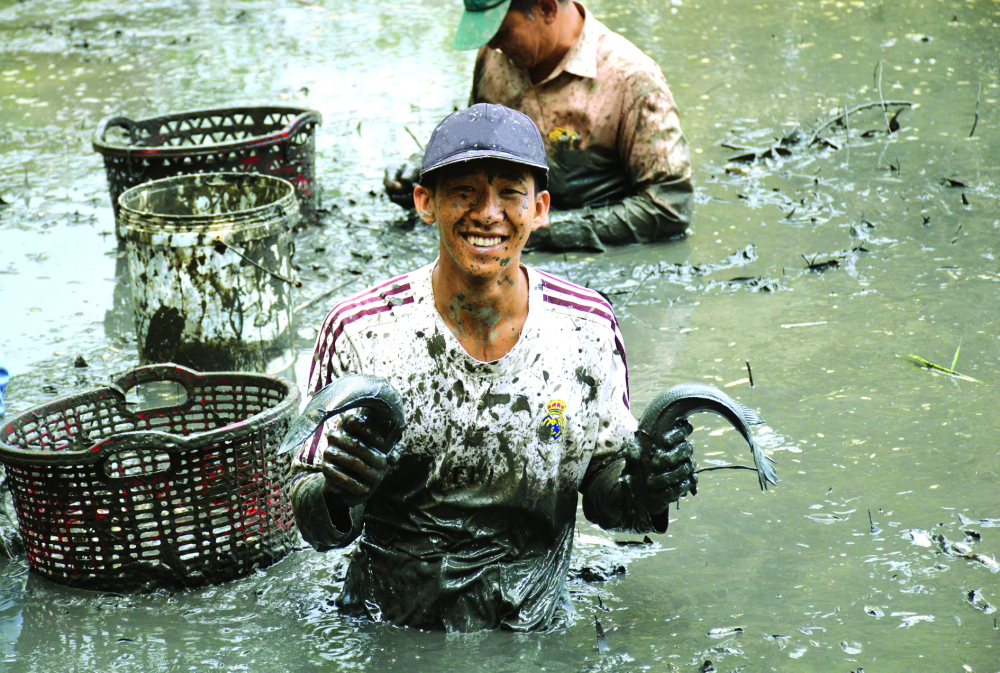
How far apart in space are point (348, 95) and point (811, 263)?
482 cm

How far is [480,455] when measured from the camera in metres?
3.20

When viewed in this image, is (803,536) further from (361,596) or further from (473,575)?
(361,596)

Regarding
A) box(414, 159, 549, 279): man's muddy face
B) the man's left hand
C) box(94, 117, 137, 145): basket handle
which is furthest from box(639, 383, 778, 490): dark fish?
box(94, 117, 137, 145): basket handle

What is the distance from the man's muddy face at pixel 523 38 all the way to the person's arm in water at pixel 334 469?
295cm

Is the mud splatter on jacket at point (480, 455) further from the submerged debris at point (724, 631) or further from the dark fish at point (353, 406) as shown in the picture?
the submerged debris at point (724, 631)

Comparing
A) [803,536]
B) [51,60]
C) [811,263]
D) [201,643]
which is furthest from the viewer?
[51,60]

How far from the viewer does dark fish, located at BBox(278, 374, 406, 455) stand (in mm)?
2734

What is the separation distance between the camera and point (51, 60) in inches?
419

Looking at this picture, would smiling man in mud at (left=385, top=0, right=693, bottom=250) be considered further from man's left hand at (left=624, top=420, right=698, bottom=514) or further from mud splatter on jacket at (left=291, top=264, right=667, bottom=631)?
man's left hand at (left=624, top=420, right=698, bottom=514)

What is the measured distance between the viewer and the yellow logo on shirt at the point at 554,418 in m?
3.19

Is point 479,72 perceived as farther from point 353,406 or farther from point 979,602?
point 979,602

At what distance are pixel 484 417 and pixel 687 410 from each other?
565 millimetres

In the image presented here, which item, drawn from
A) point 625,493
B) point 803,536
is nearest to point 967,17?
point 803,536

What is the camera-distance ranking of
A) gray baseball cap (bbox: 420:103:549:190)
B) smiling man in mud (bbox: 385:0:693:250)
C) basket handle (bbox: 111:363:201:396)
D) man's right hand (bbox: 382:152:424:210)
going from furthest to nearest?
man's right hand (bbox: 382:152:424:210), smiling man in mud (bbox: 385:0:693:250), basket handle (bbox: 111:363:201:396), gray baseball cap (bbox: 420:103:549:190)
